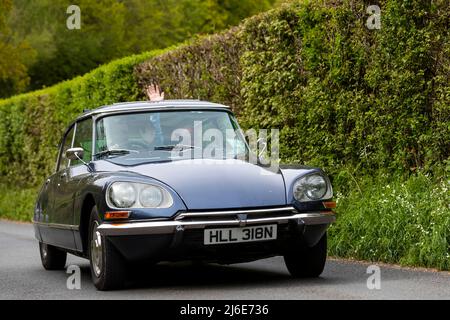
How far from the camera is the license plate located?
7.61m

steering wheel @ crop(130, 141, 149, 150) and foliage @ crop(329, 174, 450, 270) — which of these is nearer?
steering wheel @ crop(130, 141, 149, 150)

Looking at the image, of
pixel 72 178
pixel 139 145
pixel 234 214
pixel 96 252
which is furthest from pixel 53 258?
pixel 234 214

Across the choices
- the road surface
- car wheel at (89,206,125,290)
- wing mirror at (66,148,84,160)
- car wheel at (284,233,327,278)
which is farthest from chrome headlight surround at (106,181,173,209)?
wing mirror at (66,148,84,160)

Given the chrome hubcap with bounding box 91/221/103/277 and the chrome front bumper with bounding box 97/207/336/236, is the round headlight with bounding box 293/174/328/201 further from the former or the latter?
the chrome hubcap with bounding box 91/221/103/277

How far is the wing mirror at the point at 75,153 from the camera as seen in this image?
9.17 meters

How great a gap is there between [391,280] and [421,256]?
3.79ft

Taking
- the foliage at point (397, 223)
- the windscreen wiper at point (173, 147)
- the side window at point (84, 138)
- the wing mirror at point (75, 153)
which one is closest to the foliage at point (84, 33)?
the side window at point (84, 138)

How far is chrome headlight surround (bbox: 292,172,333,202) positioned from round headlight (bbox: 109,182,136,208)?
4.30ft

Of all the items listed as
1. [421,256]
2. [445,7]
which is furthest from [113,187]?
[445,7]

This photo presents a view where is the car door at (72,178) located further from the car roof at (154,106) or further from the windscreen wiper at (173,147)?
the windscreen wiper at (173,147)

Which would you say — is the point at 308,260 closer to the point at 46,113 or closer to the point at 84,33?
the point at 46,113

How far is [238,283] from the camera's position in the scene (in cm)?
825

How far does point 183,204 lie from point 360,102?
4075 mm

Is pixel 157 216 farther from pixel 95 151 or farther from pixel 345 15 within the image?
pixel 345 15
